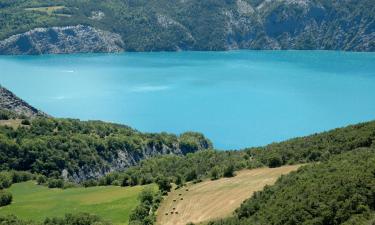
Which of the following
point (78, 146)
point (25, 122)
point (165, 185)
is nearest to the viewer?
point (165, 185)

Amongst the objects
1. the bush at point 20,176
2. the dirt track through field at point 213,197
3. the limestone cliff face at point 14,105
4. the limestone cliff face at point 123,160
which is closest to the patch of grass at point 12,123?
the limestone cliff face at point 14,105

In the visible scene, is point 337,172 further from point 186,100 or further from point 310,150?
point 186,100

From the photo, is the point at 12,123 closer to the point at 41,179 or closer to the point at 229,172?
the point at 41,179

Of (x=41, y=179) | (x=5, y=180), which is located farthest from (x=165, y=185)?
(x=5, y=180)

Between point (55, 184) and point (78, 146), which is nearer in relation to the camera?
point (55, 184)

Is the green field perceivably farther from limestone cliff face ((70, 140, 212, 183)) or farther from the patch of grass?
the patch of grass

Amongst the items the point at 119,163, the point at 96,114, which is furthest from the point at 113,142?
the point at 96,114
